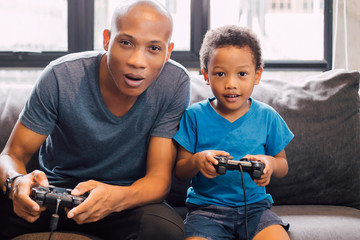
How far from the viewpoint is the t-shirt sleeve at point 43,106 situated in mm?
1262

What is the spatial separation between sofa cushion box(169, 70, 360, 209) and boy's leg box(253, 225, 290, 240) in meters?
0.36

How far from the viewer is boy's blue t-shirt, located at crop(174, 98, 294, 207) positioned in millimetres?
1320

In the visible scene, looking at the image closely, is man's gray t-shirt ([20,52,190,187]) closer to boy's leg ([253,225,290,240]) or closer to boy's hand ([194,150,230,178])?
boy's hand ([194,150,230,178])

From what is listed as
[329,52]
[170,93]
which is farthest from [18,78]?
[329,52]

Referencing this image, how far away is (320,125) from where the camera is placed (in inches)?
62.8

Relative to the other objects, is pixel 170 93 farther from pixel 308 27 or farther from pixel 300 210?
pixel 308 27

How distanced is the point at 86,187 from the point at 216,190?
0.46 meters

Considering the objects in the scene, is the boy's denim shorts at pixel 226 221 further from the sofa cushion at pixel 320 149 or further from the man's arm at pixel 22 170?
the man's arm at pixel 22 170

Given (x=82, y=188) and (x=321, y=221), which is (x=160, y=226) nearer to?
(x=82, y=188)

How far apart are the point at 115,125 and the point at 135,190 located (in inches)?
9.8

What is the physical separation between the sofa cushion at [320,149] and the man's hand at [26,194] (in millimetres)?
644

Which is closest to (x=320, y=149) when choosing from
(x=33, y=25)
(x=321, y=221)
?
(x=321, y=221)

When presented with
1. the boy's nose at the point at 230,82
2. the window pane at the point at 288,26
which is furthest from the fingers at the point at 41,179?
the window pane at the point at 288,26

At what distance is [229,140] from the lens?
53.0 inches
